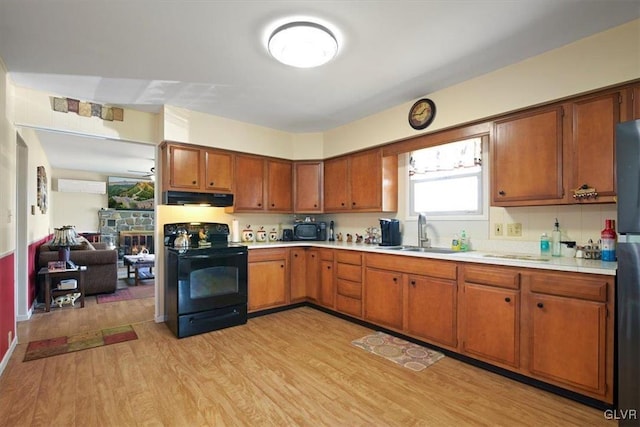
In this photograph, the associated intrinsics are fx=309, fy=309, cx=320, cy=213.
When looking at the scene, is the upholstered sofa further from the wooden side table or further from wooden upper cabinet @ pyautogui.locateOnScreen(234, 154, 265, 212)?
wooden upper cabinet @ pyautogui.locateOnScreen(234, 154, 265, 212)

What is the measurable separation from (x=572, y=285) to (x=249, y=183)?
3.49 meters

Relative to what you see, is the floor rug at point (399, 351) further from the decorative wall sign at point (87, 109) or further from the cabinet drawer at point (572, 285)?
the decorative wall sign at point (87, 109)

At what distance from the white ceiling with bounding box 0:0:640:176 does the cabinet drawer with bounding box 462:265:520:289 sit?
1.68m

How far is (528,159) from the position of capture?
99.1 inches

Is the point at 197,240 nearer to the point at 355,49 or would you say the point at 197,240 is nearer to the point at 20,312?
the point at 20,312

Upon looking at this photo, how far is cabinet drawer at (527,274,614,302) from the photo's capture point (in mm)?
1931

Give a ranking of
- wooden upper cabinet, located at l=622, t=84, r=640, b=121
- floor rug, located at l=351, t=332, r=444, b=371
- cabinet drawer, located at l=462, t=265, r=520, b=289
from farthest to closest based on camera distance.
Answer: floor rug, located at l=351, t=332, r=444, b=371 → cabinet drawer, located at l=462, t=265, r=520, b=289 → wooden upper cabinet, located at l=622, t=84, r=640, b=121

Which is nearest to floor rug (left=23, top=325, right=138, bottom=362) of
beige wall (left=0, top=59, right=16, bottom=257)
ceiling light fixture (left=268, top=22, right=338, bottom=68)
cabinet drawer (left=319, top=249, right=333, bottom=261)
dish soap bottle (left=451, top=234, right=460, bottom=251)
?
beige wall (left=0, top=59, right=16, bottom=257)

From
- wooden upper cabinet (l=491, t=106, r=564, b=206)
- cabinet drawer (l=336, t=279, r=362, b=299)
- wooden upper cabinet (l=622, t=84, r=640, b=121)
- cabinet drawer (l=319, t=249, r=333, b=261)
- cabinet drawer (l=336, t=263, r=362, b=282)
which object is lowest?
cabinet drawer (l=336, t=279, r=362, b=299)

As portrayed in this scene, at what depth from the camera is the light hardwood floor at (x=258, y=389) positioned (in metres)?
1.90

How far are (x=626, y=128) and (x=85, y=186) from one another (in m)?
9.94

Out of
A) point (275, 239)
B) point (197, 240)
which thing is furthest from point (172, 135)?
point (275, 239)

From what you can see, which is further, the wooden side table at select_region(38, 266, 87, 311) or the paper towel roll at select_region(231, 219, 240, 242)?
the paper towel roll at select_region(231, 219, 240, 242)

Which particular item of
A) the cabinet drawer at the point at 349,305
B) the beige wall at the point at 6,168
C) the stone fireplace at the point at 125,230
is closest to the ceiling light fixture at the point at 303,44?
the beige wall at the point at 6,168
